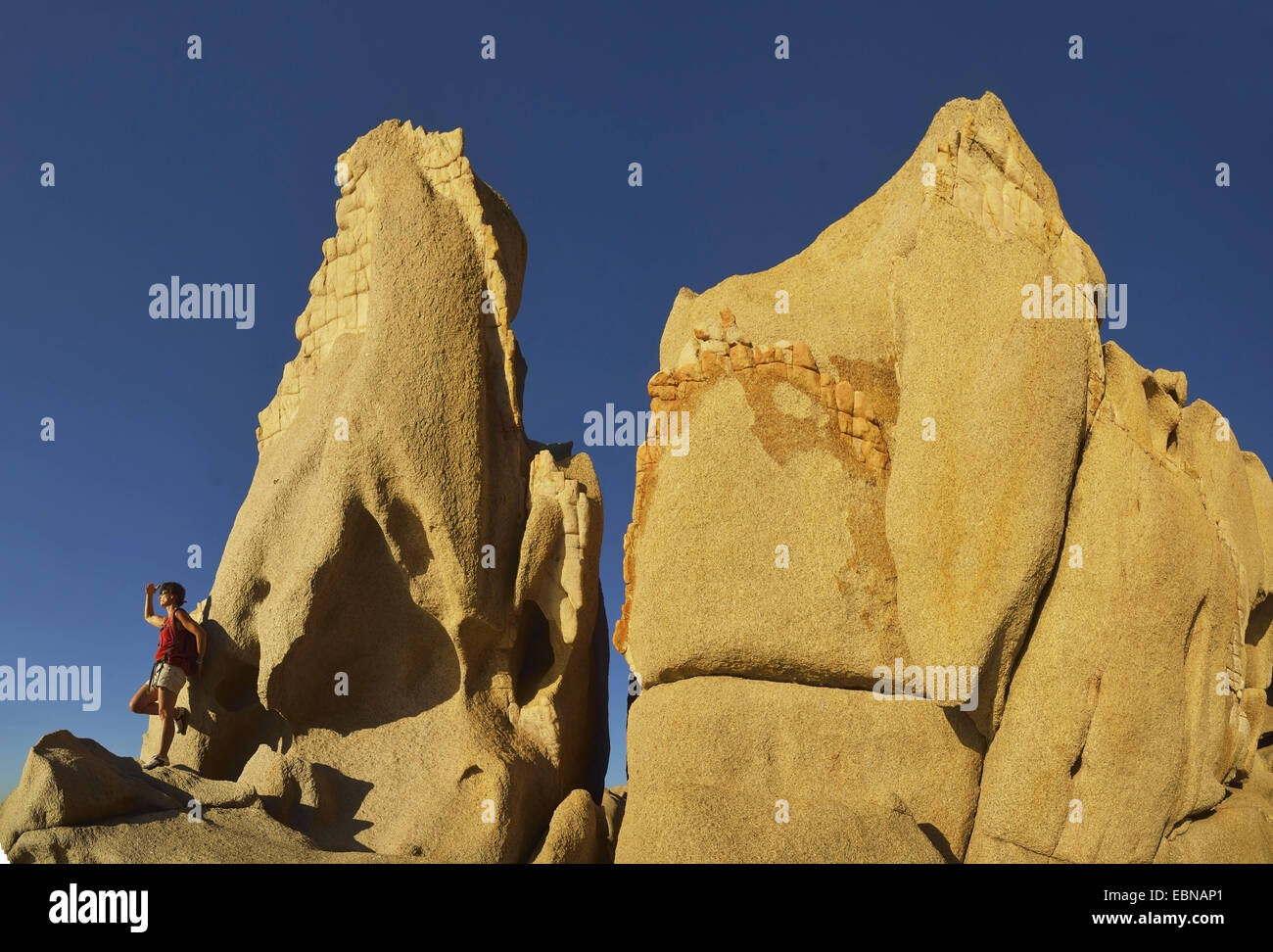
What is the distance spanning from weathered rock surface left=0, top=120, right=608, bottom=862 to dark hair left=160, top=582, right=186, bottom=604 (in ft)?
1.15

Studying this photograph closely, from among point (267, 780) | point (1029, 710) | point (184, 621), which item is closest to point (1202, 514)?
point (1029, 710)

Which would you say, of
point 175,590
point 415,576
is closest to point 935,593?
point 415,576

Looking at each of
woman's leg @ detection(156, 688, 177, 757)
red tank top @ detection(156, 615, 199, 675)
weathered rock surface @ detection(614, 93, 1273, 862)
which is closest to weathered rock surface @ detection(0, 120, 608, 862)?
red tank top @ detection(156, 615, 199, 675)

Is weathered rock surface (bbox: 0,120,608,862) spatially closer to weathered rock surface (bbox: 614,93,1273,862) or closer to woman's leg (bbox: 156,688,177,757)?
woman's leg (bbox: 156,688,177,757)

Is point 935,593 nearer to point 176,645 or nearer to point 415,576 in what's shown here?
point 415,576

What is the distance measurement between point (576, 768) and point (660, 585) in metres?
2.26

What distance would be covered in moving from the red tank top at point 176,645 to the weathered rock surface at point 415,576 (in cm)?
20

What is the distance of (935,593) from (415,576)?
319 centimetres

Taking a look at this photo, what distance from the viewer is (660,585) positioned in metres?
6.95

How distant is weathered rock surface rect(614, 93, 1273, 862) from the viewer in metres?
6.50

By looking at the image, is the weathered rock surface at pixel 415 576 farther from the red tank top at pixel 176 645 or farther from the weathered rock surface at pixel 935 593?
the weathered rock surface at pixel 935 593

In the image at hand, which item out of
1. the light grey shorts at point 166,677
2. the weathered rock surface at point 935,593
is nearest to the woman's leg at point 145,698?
the light grey shorts at point 166,677
